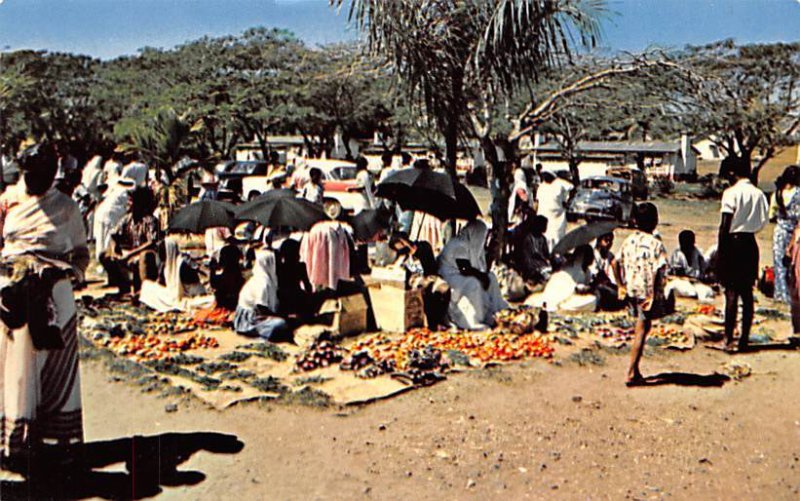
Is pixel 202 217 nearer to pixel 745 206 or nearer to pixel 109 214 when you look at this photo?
pixel 109 214

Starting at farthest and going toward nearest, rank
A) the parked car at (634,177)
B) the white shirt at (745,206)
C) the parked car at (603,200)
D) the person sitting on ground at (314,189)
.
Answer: the person sitting on ground at (314,189)
the parked car at (603,200)
the parked car at (634,177)
the white shirt at (745,206)

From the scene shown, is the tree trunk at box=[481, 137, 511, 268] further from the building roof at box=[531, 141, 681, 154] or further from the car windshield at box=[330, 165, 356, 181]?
the car windshield at box=[330, 165, 356, 181]

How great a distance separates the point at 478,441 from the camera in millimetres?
5332

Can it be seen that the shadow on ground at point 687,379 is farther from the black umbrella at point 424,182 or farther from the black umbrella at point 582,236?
the black umbrella at point 424,182

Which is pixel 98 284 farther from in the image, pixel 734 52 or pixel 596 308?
pixel 734 52

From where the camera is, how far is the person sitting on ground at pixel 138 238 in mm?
9188

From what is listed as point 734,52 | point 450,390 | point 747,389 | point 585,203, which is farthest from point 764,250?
point 450,390

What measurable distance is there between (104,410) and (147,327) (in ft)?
7.95

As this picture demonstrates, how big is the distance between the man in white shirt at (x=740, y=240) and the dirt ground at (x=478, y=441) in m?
0.60

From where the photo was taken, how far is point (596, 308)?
8.87 m

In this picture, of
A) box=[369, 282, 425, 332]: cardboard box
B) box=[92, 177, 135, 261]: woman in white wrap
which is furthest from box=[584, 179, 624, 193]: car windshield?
box=[92, 177, 135, 261]: woman in white wrap

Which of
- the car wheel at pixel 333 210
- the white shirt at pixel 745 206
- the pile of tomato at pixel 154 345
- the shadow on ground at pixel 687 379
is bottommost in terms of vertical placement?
the shadow on ground at pixel 687 379

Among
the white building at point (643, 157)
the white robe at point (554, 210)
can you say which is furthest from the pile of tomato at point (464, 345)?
the white robe at point (554, 210)

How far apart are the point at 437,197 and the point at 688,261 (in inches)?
127
